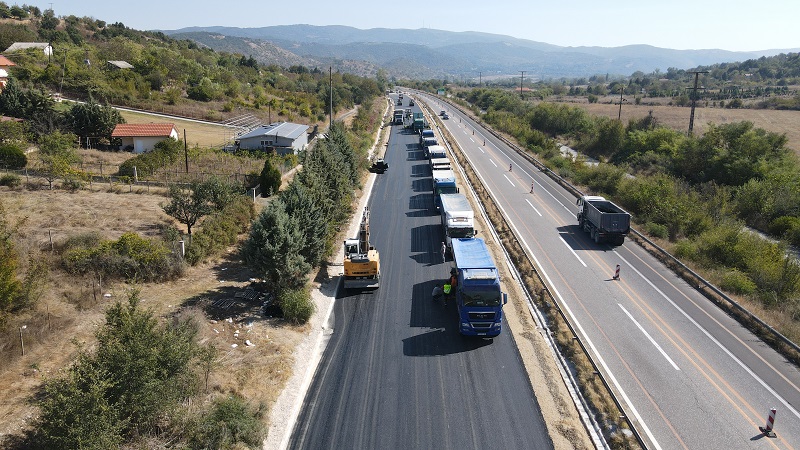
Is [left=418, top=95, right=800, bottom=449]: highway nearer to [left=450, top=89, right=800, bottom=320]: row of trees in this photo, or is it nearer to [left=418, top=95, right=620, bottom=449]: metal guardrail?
[left=418, top=95, right=620, bottom=449]: metal guardrail

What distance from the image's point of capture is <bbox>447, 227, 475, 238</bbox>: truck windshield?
29.4 metres

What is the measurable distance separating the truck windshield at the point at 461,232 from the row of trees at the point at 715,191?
43.3 ft

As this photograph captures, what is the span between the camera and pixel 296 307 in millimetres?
21547

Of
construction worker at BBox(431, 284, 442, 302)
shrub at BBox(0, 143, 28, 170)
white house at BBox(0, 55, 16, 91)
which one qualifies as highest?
white house at BBox(0, 55, 16, 91)

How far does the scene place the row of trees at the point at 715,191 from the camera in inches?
1102

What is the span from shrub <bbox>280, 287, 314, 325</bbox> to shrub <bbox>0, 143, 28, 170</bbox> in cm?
2969

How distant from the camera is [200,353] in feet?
52.3

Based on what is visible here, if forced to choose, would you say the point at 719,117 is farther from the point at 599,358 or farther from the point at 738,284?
the point at 599,358

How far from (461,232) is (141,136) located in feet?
115

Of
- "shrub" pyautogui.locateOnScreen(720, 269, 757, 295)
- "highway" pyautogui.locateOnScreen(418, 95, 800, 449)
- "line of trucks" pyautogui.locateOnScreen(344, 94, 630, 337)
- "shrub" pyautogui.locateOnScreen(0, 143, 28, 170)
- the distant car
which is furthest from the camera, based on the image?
the distant car

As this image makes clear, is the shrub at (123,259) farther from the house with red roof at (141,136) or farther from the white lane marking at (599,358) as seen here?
the house with red roof at (141,136)

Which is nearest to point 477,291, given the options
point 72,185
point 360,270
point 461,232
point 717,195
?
point 360,270

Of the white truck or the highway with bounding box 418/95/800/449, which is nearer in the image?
the highway with bounding box 418/95/800/449

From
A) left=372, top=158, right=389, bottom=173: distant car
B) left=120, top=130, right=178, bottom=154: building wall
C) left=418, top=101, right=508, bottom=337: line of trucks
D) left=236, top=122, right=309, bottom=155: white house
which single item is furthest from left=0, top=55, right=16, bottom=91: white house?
left=418, top=101, right=508, bottom=337: line of trucks
